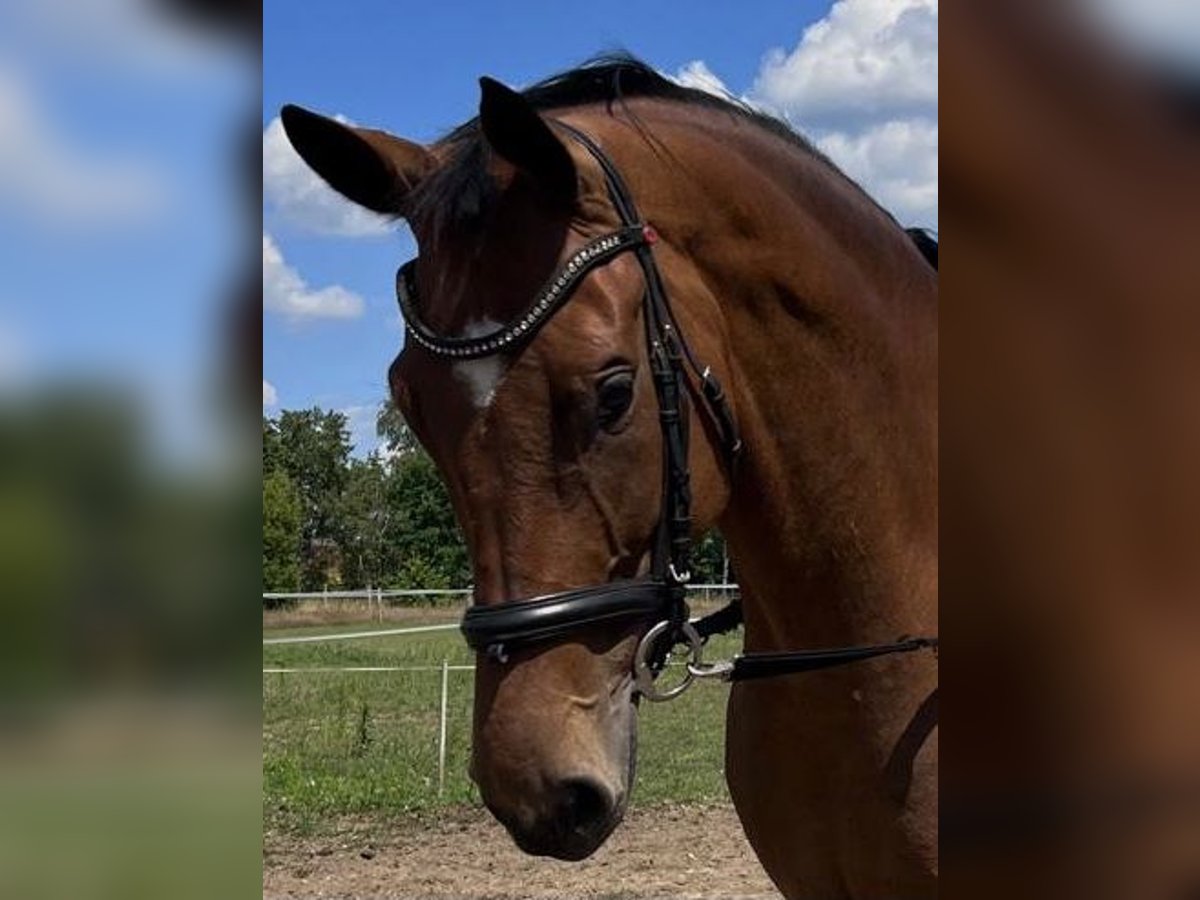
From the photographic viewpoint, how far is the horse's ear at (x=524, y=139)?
192cm

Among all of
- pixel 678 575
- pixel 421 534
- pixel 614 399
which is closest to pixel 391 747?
pixel 678 575

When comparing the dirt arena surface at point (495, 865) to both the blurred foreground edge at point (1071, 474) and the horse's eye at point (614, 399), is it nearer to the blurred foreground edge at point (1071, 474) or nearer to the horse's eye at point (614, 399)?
the horse's eye at point (614, 399)

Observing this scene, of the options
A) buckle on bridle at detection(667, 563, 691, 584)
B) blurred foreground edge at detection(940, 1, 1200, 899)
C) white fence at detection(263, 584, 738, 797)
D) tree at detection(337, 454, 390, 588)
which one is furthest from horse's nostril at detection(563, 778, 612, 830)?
tree at detection(337, 454, 390, 588)

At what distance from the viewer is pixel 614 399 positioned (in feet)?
6.34

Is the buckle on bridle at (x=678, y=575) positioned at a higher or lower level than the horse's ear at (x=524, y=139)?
lower

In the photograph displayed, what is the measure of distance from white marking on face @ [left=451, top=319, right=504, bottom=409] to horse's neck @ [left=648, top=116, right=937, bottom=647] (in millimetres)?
482

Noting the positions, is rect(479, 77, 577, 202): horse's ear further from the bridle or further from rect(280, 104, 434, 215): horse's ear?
rect(280, 104, 434, 215): horse's ear

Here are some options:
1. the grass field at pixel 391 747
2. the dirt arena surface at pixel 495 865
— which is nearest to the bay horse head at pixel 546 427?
the grass field at pixel 391 747

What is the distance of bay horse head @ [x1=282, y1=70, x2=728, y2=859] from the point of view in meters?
1.84

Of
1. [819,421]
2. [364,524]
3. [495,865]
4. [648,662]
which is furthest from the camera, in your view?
[364,524]

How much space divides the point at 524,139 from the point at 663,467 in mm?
573

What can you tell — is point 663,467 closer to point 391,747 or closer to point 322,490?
point 391,747

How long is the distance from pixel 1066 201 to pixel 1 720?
0.60 metres

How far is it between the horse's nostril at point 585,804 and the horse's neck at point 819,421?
59 centimetres
